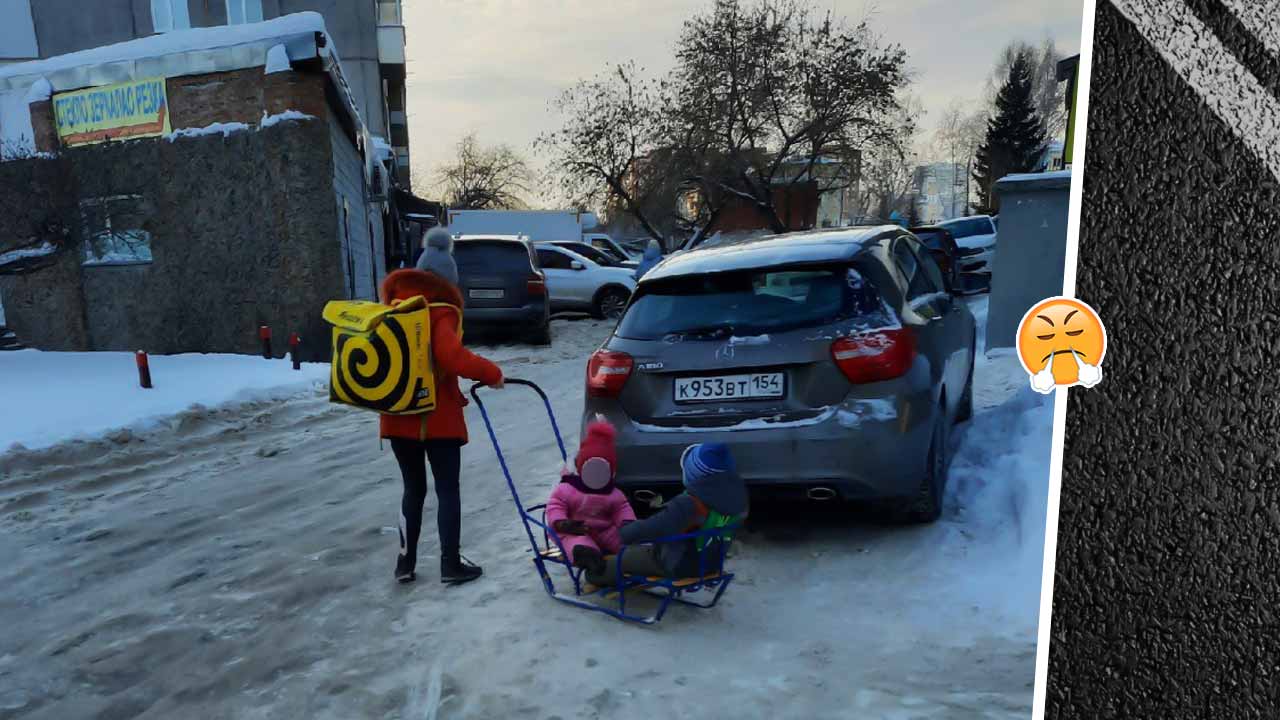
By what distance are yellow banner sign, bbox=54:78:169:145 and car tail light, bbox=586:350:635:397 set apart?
243 inches

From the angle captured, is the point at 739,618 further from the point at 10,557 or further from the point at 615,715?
the point at 10,557

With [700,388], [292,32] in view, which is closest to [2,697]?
[700,388]

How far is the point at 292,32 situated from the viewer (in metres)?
8.40

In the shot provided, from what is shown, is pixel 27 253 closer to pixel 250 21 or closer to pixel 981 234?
pixel 981 234

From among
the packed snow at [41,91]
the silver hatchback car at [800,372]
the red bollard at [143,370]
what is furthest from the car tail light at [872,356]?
the packed snow at [41,91]

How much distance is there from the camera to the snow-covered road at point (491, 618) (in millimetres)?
2350

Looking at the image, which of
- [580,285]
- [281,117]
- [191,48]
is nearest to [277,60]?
[281,117]

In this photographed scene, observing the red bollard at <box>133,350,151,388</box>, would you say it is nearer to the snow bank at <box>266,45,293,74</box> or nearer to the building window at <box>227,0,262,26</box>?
the snow bank at <box>266,45,293,74</box>

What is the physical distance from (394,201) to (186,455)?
1029 centimetres

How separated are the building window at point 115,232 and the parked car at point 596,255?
7.13 metres

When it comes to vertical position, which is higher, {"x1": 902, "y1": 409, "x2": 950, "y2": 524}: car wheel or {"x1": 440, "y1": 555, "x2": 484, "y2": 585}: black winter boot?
{"x1": 902, "y1": 409, "x2": 950, "y2": 524}: car wheel

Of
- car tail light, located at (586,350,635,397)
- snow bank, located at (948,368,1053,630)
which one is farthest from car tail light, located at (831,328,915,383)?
car tail light, located at (586,350,635,397)

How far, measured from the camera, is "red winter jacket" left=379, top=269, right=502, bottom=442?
3.34 m

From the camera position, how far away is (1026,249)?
4.67 ft
